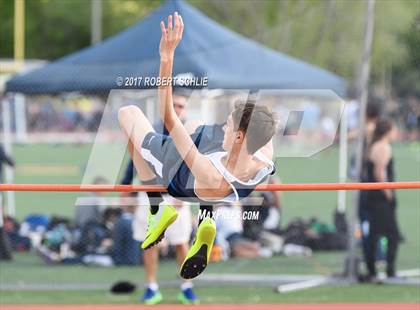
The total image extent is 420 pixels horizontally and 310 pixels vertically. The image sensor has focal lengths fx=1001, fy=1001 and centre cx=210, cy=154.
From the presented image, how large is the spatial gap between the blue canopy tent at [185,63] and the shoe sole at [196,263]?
12.7 feet

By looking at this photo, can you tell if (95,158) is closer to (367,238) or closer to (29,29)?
(367,238)

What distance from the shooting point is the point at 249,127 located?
212 inches

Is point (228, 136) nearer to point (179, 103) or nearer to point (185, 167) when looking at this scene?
point (185, 167)

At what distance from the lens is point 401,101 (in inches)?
1244

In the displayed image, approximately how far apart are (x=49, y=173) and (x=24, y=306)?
44.2ft

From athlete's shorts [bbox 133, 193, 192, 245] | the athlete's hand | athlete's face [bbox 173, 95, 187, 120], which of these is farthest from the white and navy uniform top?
athlete's shorts [bbox 133, 193, 192, 245]

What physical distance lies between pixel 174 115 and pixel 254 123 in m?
0.46

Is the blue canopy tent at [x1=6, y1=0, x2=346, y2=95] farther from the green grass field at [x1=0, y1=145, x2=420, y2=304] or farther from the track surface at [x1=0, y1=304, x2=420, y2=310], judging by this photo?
the track surface at [x1=0, y1=304, x2=420, y2=310]

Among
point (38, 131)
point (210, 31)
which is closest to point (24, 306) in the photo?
point (210, 31)

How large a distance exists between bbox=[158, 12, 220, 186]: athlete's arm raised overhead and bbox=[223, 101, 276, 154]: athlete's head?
0.20 m

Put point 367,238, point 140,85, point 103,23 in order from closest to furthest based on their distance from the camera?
point 140,85 < point 367,238 < point 103,23

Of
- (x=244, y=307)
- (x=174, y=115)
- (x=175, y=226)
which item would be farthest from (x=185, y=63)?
(x=174, y=115)

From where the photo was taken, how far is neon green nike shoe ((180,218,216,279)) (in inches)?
225

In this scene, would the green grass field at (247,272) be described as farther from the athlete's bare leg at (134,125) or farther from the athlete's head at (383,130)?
the athlete's bare leg at (134,125)
